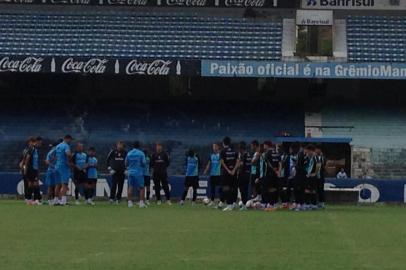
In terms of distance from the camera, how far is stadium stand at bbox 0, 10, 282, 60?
127 feet

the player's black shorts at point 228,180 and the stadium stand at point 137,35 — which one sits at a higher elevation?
the stadium stand at point 137,35

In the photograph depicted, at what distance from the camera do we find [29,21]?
4100 cm

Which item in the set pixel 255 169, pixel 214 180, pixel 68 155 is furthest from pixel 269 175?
pixel 68 155

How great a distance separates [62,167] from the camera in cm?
2489

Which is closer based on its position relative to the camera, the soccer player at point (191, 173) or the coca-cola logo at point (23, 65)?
the soccer player at point (191, 173)

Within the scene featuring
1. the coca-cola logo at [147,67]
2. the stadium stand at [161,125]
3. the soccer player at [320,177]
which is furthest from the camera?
the stadium stand at [161,125]

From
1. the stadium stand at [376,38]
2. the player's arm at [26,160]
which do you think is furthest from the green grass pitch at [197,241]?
the stadium stand at [376,38]

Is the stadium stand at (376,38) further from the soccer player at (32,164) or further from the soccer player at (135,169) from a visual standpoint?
the soccer player at (32,164)

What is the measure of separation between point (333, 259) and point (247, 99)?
2731 centimetres

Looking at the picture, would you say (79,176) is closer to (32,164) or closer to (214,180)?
(32,164)

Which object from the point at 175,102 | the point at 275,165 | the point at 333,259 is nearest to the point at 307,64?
the point at 175,102

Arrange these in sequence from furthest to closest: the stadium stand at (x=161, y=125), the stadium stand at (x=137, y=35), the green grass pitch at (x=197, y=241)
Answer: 1. the stadium stand at (x=137, y=35)
2. the stadium stand at (x=161, y=125)
3. the green grass pitch at (x=197, y=241)

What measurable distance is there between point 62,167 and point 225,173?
16.2 feet

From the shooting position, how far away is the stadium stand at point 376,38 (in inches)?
1497
